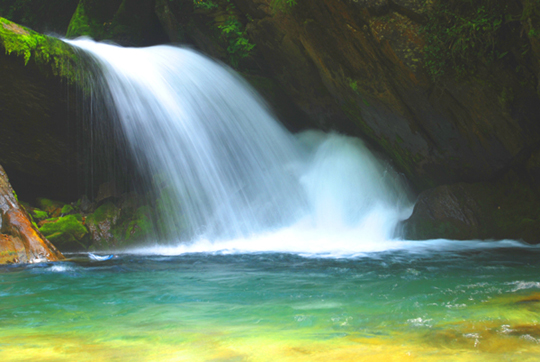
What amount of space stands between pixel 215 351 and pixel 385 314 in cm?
154

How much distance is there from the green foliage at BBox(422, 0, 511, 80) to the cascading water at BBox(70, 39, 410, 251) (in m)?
3.92

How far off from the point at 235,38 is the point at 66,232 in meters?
6.83

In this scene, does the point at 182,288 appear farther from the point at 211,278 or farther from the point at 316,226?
the point at 316,226

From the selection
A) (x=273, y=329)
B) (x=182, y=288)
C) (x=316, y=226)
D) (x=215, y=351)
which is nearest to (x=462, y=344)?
(x=273, y=329)

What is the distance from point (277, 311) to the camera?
3.66 metres

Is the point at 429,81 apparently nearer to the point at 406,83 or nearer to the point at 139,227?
the point at 406,83

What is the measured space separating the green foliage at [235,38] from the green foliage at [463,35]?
215 inches

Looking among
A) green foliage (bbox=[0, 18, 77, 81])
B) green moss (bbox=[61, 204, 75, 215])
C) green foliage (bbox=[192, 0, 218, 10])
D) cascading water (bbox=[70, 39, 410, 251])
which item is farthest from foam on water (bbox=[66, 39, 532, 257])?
green moss (bbox=[61, 204, 75, 215])

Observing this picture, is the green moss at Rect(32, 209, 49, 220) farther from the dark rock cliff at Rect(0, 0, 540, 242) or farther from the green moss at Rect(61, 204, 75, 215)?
the dark rock cliff at Rect(0, 0, 540, 242)

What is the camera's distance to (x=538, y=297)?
3.69 metres

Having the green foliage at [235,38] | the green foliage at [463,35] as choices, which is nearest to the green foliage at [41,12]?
the green foliage at [235,38]

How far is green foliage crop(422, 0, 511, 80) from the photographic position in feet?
21.7

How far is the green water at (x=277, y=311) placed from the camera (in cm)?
254

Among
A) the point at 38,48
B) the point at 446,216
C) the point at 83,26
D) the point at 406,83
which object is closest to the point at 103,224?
the point at 38,48
